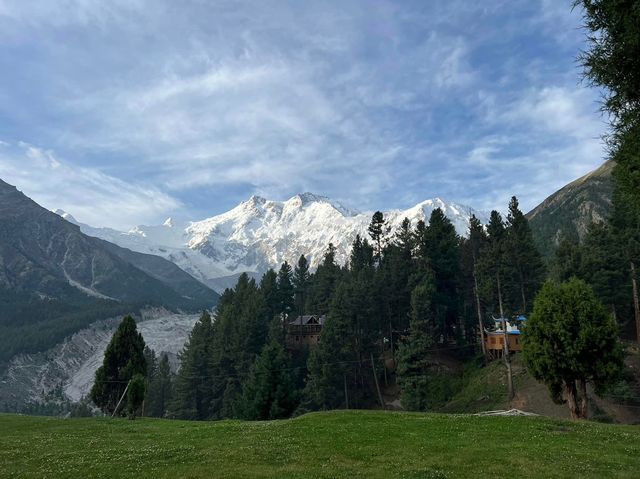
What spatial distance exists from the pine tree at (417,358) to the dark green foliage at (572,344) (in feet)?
88.6

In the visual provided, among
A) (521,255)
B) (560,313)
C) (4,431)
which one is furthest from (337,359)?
(4,431)

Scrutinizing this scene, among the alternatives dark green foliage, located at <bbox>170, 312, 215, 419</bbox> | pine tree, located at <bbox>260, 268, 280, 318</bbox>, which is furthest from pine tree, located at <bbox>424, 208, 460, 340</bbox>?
dark green foliage, located at <bbox>170, 312, 215, 419</bbox>

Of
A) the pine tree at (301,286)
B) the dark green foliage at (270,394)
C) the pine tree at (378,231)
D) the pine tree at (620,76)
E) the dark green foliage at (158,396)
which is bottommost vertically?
the dark green foliage at (158,396)

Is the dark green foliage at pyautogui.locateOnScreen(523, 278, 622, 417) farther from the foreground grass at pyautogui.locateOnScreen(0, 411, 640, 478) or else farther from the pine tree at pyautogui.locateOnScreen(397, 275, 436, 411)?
the pine tree at pyautogui.locateOnScreen(397, 275, 436, 411)

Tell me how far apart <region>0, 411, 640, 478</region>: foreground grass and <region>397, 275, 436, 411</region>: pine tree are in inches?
1352

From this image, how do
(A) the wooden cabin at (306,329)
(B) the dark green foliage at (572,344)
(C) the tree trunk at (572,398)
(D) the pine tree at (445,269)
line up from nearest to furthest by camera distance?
(B) the dark green foliage at (572,344) → (C) the tree trunk at (572,398) → (D) the pine tree at (445,269) → (A) the wooden cabin at (306,329)

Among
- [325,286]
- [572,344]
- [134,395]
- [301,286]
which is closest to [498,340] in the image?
[325,286]

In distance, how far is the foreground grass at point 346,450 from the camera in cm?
1688

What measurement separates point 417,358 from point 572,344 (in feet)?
105

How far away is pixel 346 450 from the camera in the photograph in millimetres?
20047

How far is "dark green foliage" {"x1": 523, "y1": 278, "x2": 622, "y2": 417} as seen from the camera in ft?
109

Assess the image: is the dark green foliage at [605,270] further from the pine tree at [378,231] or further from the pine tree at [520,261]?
the pine tree at [378,231]

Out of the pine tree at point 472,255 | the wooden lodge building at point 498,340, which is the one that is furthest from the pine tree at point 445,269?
the wooden lodge building at point 498,340

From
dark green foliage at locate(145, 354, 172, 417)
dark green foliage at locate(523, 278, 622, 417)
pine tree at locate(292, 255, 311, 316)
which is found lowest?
dark green foliage at locate(145, 354, 172, 417)
